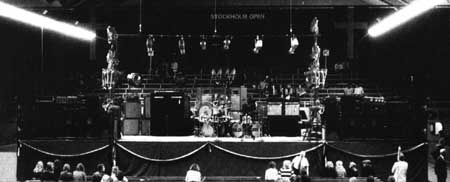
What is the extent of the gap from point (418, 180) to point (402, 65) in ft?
39.7

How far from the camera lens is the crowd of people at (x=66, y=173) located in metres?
13.1

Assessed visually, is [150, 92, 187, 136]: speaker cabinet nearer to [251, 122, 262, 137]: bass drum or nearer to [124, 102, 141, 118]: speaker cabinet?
[124, 102, 141, 118]: speaker cabinet

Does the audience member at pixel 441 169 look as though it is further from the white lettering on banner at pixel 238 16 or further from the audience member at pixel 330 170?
the white lettering on banner at pixel 238 16

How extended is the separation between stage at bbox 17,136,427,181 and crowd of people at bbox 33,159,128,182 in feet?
2.24

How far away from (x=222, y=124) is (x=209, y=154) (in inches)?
104

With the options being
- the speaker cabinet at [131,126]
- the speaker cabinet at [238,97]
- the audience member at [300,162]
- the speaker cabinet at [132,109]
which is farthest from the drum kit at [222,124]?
the speaker cabinet at [238,97]

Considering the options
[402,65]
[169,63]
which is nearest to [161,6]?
[169,63]

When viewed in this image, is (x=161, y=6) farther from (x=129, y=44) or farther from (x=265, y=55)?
(x=265, y=55)

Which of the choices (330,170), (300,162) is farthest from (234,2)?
(300,162)

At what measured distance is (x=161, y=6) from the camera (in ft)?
85.8

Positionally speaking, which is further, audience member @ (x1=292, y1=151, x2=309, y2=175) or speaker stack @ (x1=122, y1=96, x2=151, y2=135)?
speaker stack @ (x1=122, y1=96, x2=151, y2=135)

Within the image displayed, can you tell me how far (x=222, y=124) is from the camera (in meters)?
19.6

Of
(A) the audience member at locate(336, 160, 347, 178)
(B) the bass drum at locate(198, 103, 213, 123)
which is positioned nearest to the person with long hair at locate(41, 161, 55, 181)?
(B) the bass drum at locate(198, 103, 213, 123)

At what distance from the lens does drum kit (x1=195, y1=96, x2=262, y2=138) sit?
19.0m
